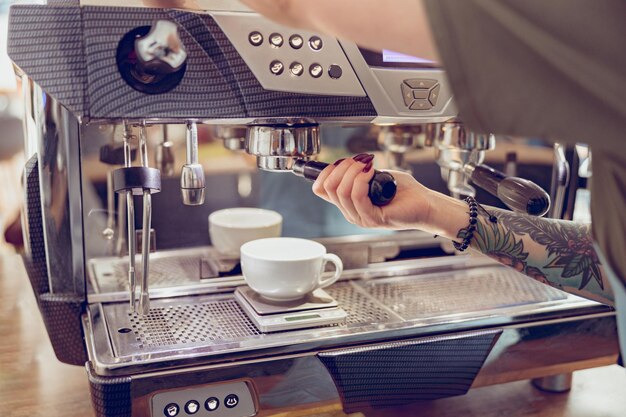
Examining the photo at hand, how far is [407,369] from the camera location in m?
0.82

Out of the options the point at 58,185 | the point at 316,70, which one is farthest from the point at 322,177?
the point at 58,185

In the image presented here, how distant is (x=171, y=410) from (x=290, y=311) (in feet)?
0.65

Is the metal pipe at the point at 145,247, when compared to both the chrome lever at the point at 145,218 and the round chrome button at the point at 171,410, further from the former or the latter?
the round chrome button at the point at 171,410

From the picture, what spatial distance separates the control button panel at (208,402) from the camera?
0.73 meters

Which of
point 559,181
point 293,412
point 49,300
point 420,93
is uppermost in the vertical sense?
point 420,93

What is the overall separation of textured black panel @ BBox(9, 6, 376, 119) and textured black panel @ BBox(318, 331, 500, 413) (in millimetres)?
307

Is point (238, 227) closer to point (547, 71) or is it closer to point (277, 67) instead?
point (277, 67)

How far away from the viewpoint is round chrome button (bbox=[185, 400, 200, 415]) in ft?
2.41

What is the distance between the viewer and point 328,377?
79 cm

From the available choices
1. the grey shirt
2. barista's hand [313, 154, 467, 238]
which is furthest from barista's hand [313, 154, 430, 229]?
the grey shirt

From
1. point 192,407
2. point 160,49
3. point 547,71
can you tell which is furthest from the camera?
point 192,407

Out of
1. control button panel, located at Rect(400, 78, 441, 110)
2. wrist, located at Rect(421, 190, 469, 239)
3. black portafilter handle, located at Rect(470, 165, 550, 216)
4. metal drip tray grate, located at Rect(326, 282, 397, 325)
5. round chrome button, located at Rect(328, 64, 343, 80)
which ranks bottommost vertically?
metal drip tray grate, located at Rect(326, 282, 397, 325)

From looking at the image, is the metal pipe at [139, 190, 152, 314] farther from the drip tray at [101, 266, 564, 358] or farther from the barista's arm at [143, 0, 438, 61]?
the barista's arm at [143, 0, 438, 61]

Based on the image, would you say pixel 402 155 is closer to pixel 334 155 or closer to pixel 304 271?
pixel 334 155
